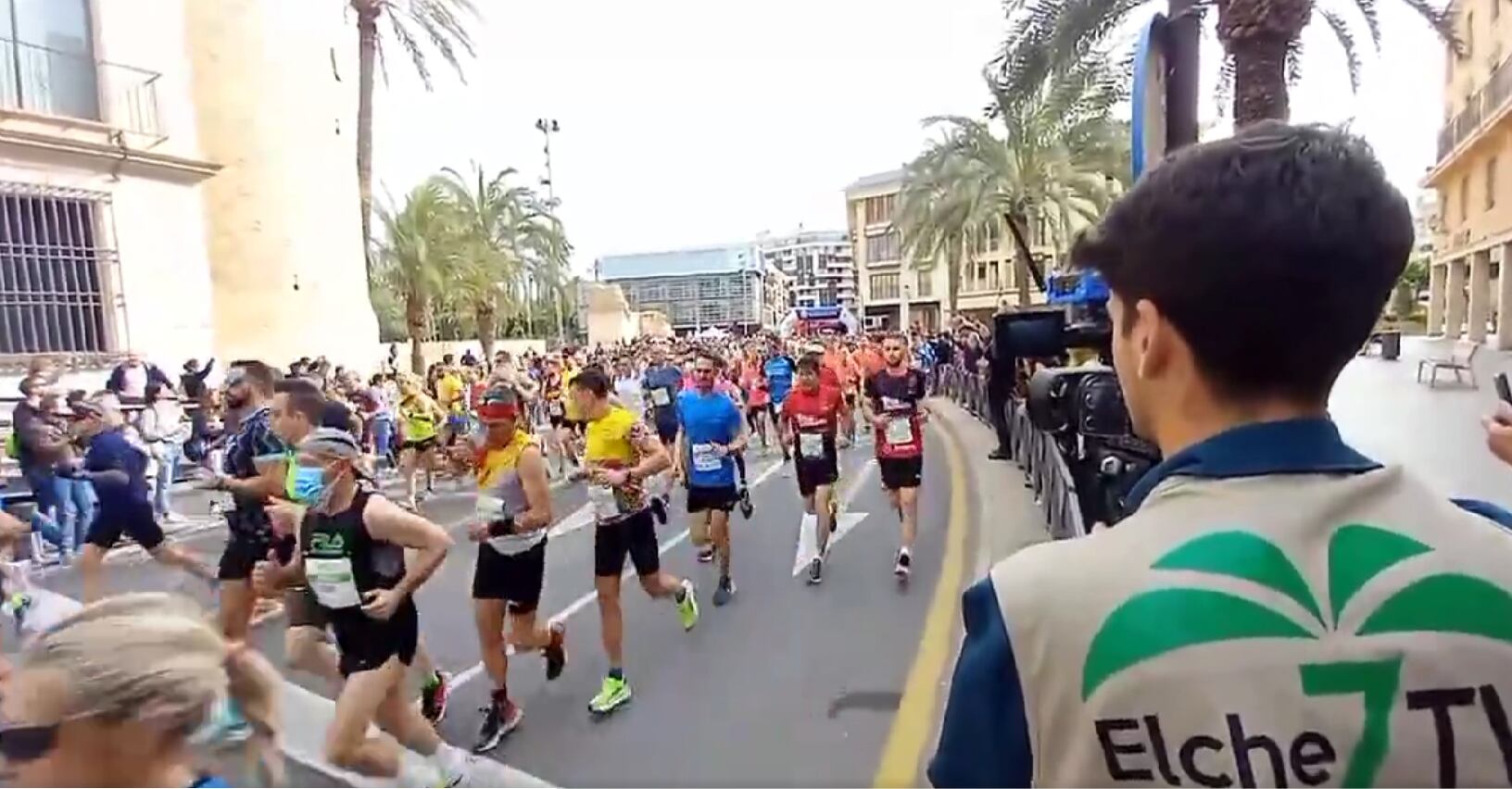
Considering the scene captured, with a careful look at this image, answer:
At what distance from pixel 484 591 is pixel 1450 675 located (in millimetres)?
4674

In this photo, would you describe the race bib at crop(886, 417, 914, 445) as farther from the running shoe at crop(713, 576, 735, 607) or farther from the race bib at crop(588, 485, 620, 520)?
the race bib at crop(588, 485, 620, 520)

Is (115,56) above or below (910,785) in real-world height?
above

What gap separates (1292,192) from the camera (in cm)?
103

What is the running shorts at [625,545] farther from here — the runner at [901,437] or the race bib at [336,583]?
the runner at [901,437]

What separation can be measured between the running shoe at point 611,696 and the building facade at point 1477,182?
26.2 meters

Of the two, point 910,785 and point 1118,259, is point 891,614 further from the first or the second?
point 1118,259

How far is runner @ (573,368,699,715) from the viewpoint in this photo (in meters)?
5.61

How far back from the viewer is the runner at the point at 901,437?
8.10 meters

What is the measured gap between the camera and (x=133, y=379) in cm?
1473

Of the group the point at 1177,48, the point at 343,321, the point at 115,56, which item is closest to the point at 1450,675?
the point at 1177,48

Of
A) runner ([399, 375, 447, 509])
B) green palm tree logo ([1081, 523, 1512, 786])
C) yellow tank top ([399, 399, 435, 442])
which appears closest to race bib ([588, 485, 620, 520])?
green palm tree logo ([1081, 523, 1512, 786])

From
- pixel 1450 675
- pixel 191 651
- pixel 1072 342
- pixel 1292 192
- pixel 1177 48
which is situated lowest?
pixel 191 651

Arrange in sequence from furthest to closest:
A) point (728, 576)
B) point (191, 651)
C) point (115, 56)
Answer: point (115, 56), point (728, 576), point (191, 651)

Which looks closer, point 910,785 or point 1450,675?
point 1450,675
